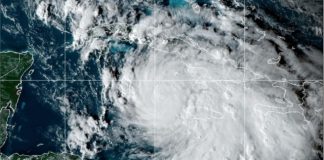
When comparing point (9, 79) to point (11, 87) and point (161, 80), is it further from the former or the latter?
point (161, 80)

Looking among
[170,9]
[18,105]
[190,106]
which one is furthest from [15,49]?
[190,106]

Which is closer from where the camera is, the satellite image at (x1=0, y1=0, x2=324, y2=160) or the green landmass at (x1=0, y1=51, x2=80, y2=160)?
the satellite image at (x1=0, y1=0, x2=324, y2=160)

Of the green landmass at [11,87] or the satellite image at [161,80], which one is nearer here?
the satellite image at [161,80]

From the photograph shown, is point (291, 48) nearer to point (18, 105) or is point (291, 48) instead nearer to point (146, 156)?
point (146, 156)

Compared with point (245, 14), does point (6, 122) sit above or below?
below

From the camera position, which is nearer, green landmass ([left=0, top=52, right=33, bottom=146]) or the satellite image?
the satellite image

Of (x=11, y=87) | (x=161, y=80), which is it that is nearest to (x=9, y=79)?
(x=11, y=87)
